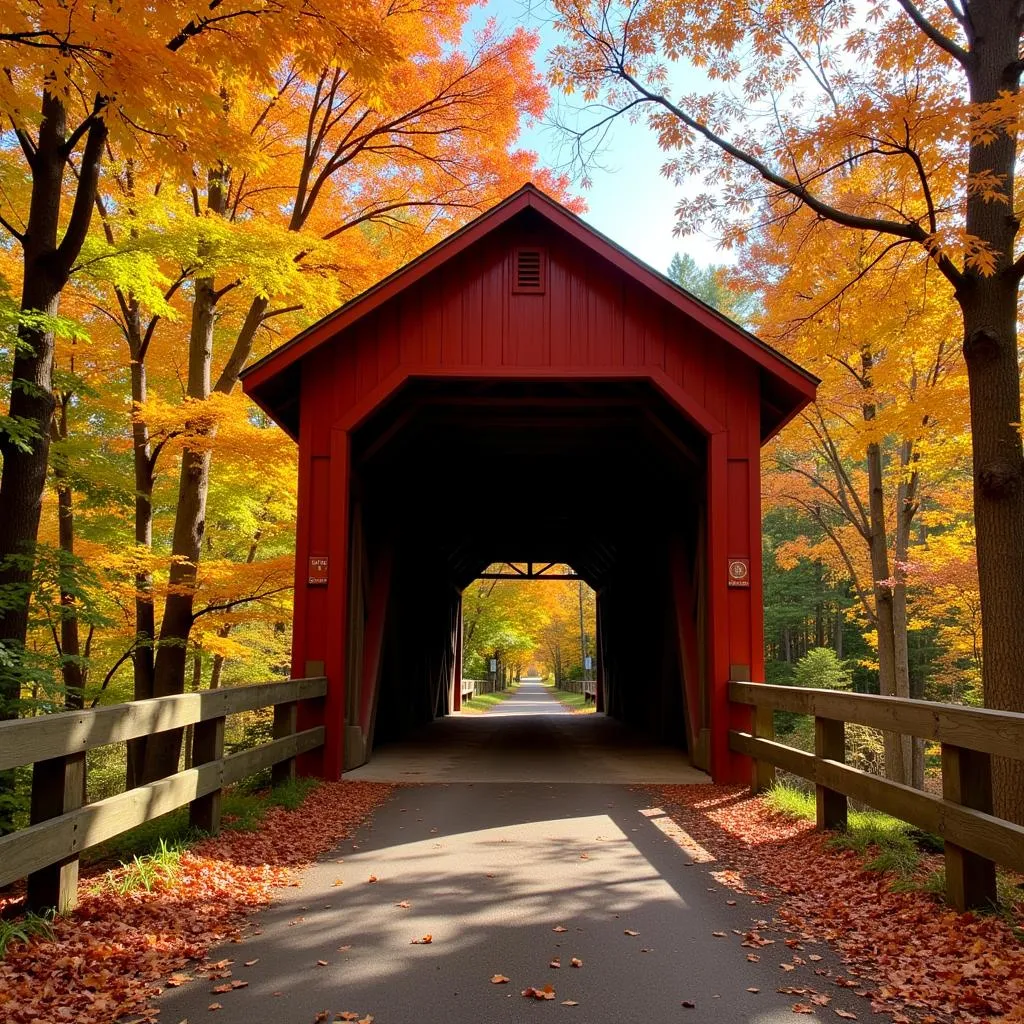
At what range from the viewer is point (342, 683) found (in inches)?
352

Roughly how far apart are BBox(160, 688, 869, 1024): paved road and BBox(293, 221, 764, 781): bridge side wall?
384 cm

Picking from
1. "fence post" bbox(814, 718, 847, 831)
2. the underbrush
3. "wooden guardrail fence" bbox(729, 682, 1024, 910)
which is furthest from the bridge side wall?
"wooden guardrail fence" bbox(729, 682, 1024, 910)

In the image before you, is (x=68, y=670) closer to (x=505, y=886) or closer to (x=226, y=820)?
(x=226, y=820)

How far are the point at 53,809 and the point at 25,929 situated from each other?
1.61ft

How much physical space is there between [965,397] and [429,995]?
10.2m

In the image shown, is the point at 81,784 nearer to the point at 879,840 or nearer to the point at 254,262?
the point at 879,840

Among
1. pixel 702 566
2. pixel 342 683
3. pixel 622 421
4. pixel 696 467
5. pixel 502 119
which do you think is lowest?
pixel 342 683

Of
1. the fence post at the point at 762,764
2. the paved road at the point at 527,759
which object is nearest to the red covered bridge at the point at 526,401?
the paved road at the point at 527,759

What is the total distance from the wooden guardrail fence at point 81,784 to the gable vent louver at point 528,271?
5611mm

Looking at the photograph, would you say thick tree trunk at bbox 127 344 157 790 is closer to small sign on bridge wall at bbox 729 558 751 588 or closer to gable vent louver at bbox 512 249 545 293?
gable vent louver at bbox 512 249 545 293

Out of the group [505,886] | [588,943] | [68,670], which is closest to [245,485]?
[68,670]

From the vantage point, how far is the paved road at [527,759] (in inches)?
367

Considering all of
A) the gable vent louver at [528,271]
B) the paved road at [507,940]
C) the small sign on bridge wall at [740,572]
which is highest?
the gable vent louver at [528,271]

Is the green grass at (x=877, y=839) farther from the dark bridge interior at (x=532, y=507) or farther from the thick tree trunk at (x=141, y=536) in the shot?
the thick tree trunk at (x=141, y=536)
